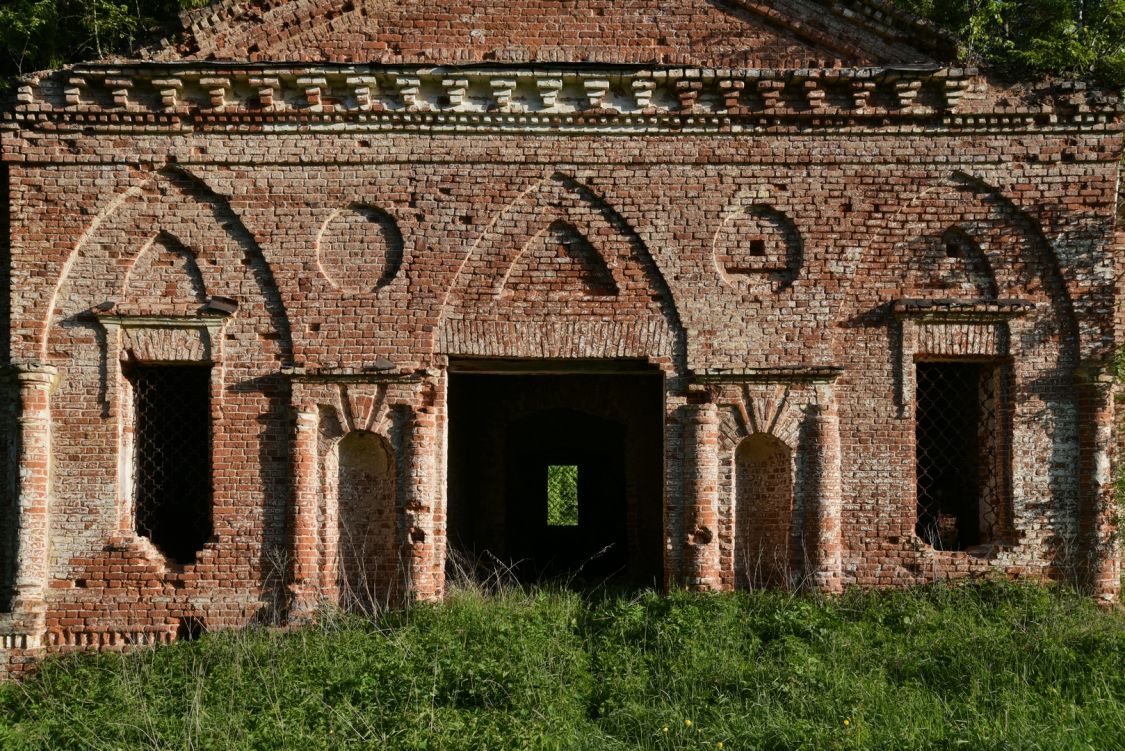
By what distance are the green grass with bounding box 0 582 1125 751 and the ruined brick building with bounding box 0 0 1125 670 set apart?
1.88 feet

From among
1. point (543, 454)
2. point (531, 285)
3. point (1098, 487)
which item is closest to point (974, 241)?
point (1098, 487)

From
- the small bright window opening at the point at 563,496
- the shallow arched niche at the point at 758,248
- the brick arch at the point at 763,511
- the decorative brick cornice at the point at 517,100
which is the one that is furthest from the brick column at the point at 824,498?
the small bright window opening at the point at 563,496

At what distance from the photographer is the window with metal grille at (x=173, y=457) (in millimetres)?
8289

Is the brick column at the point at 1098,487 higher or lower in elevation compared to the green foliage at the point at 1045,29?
lower

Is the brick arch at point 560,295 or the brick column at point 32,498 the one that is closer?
the brick column at point 32,498

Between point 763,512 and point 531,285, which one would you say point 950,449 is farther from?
point 531,285

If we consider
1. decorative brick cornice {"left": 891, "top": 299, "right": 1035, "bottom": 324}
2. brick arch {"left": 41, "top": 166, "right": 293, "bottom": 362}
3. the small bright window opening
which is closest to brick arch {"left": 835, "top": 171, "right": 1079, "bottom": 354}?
decorative brick cornice {"left": 891, "top": 299, "right": 1035, "bottom": 324}

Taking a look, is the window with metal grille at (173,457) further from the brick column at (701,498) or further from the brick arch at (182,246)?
the brick column at (701,498)

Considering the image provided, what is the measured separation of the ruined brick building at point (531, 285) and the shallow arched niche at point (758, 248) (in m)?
0.03

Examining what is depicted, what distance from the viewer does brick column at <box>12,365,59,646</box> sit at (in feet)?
25.1

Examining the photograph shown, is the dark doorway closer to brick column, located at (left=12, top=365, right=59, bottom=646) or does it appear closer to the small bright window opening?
brick column, located at (left=12, top=365, right=59, bottom=646)

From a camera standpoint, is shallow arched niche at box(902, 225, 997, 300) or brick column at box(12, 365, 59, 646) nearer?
brick column at box(12, 365, 59, 646)

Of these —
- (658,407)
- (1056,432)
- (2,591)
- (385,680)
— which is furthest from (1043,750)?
(2,591)

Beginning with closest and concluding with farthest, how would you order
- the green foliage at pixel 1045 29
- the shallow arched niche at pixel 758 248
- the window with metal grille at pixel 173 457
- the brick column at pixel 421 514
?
the brick column at pixel 421 514 < the shallow arched niche at pixel 758 248 < the window with metal grille at pixel 173 457 < the green foliage at pixel 1045 29
